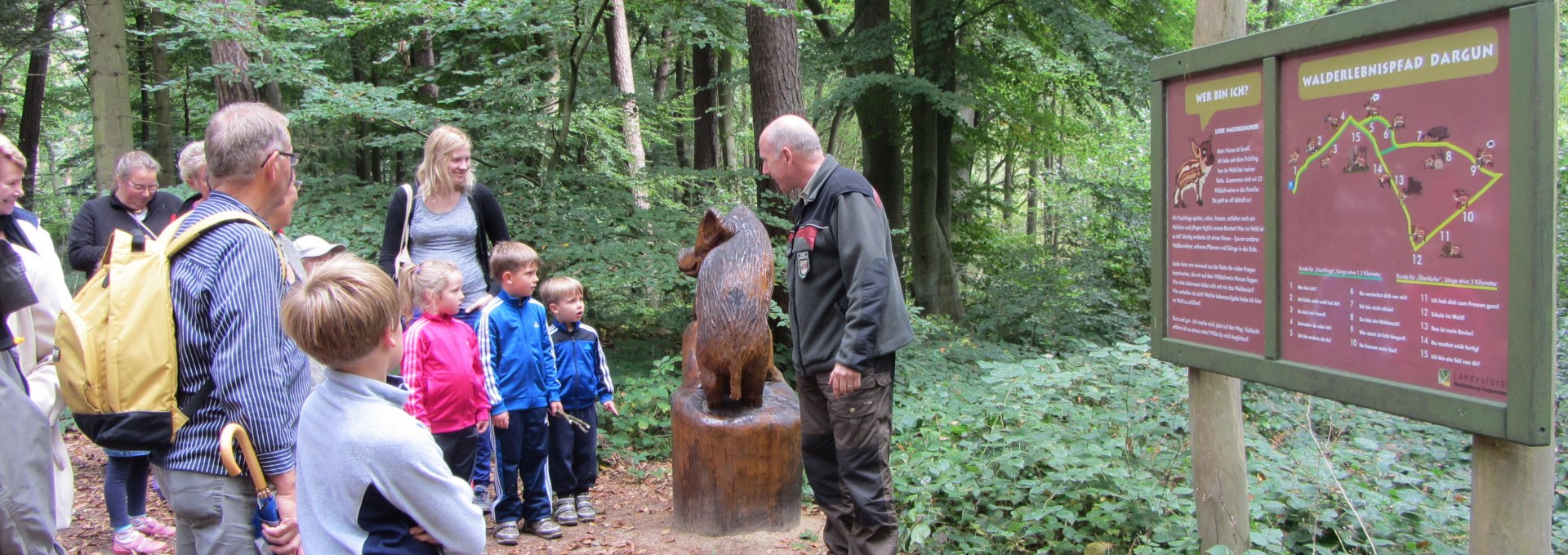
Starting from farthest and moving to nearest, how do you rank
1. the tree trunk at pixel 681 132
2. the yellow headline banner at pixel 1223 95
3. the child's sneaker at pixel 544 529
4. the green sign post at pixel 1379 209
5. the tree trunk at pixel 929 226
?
the tree trunk at pixel 681 132 → the tree trunk at pixel 929 226 → the child's sneaker at pixel 544 529 → the yellow headline banner at pixel 1223 95 → the green sign post at pixel 1379 209

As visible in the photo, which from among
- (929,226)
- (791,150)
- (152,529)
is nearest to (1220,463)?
(791,150)

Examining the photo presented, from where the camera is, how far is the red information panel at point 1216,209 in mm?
2947

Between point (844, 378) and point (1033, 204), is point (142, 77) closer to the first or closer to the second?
point (844, 378)

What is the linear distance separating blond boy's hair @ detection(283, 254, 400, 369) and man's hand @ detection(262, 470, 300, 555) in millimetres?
531

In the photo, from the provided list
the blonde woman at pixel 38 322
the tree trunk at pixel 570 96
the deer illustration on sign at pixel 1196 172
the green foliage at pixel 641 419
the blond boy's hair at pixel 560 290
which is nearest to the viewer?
the blonde woman at pixel 38 322

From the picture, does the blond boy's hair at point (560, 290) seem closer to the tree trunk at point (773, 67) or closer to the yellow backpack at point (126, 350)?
the yellow backpack at point (126, 350)

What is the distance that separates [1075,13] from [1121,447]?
22.8 feet

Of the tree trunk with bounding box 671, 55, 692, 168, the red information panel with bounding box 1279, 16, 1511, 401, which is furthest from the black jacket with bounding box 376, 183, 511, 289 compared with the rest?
the tree trunk with bounding box 671, 55, 692, 168

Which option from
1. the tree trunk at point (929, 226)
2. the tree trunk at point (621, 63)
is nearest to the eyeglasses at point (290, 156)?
the tree trunk at point (621, 63)

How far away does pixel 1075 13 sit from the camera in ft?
32.8

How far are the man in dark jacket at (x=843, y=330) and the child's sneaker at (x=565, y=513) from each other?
1.76 metres

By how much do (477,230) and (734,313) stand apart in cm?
141

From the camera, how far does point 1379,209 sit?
99.1 inches

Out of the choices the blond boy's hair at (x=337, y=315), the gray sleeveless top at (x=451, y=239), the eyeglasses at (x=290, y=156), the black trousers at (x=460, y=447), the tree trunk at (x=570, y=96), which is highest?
the tree trunk at (x=570, y=96)
